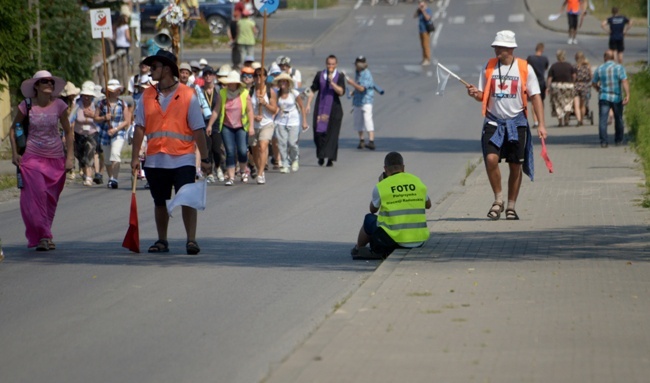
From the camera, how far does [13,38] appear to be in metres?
22.7

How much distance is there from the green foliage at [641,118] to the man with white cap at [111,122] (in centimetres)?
789

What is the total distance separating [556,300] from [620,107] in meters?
17.7

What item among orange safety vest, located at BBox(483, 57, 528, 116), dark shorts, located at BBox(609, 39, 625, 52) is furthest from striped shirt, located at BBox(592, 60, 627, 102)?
dark shorts, located at BBox(609, 39, 625, 52)

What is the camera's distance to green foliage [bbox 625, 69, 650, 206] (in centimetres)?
1940

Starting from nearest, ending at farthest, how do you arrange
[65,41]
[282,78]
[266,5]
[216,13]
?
[266,5] → [282,78] → [65,41] → [216,13]

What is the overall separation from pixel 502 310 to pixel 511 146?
19.6 ft

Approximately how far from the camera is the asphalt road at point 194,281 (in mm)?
8008

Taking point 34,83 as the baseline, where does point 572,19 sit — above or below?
below

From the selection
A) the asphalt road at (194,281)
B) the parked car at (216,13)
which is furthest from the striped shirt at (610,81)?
the parked car at (216,13)

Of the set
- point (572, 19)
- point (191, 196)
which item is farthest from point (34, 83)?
point (572, 19)

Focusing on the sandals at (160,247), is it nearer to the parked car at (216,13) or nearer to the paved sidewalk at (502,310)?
the paved sidewalk at (502,310)

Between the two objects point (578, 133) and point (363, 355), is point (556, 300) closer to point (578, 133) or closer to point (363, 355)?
point (363, 355)

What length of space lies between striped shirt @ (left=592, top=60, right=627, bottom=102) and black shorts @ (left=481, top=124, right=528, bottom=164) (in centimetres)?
1217

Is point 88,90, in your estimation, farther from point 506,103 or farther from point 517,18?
point 517,18
